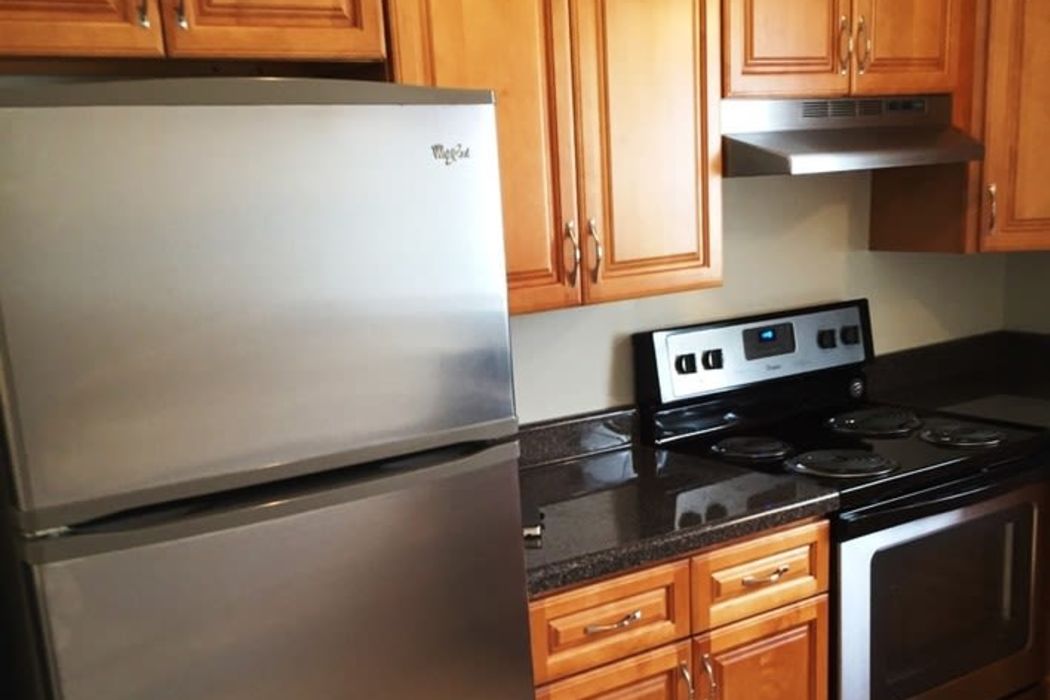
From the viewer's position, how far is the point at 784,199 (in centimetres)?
267

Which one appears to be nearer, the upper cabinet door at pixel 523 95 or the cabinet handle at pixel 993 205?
the upper cabinet door at pixel 523 95

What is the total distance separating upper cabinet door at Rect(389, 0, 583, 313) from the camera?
5.61 feet

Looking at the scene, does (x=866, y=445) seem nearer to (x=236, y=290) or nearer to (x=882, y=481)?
(x=882, y=481)

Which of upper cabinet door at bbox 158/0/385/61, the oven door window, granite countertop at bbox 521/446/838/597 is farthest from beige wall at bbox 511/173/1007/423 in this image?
upper cabinet door at bbox 158/0/385/61

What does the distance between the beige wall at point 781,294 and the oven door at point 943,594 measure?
69 cm

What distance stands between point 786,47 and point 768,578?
44.8 inches

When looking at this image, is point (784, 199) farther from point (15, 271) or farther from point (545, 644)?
point (15, 271)

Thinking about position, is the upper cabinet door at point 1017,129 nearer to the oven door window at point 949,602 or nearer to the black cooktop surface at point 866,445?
the black cooktop surface at point 866,445

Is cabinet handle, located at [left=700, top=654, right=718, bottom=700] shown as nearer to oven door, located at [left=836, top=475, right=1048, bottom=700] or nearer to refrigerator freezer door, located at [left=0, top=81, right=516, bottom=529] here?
oven door, located at [left=836, top=475, right=1048, bottom=700]

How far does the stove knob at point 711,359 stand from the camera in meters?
2.48

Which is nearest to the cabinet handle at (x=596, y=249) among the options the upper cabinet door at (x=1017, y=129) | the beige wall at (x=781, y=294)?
the beige wall at (x=781, y=294)

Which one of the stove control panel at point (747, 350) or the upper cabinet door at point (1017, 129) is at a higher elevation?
the upper cabinet door at point (1017, 129)

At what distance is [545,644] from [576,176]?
867 millimetres

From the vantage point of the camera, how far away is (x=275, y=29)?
5.10 ft
